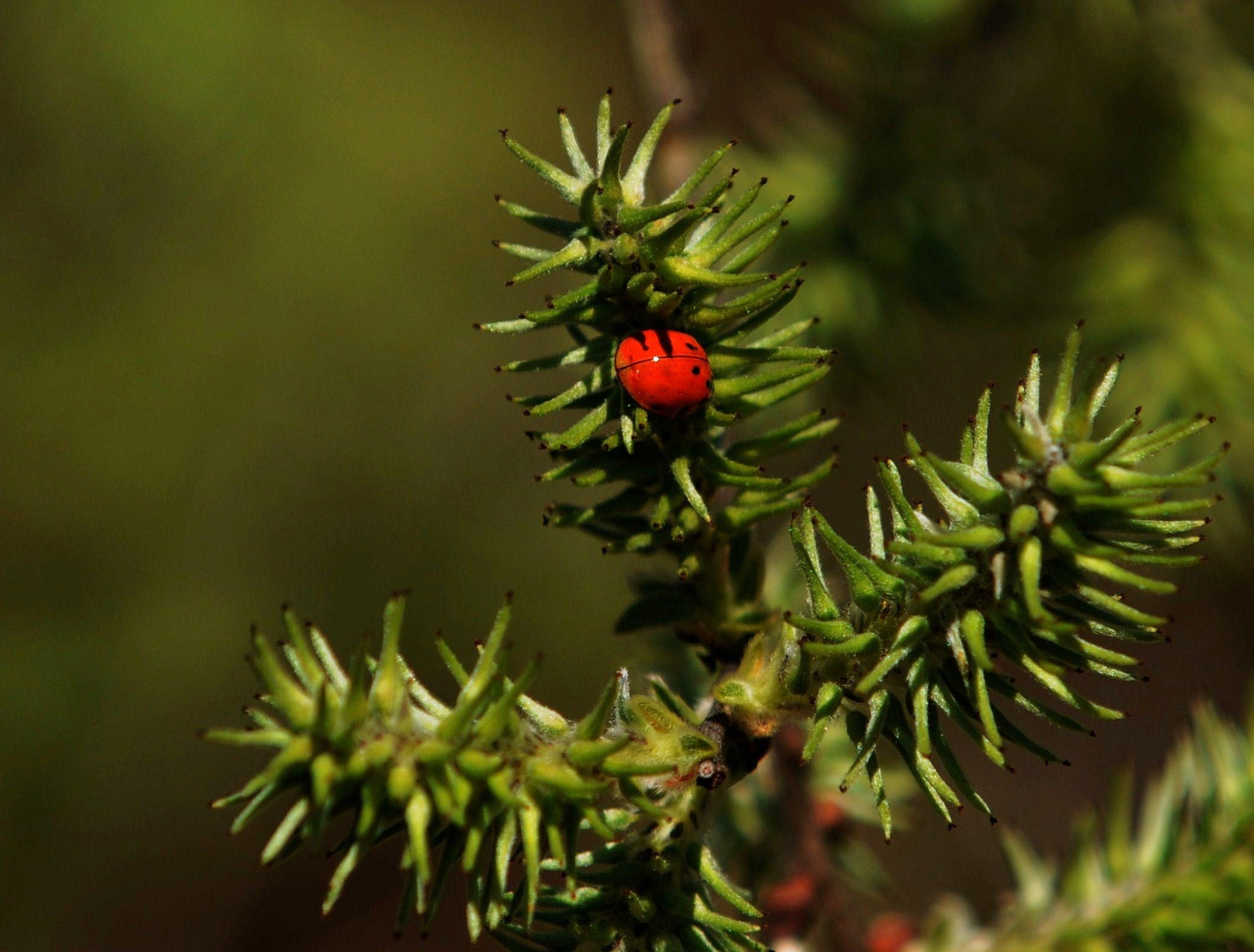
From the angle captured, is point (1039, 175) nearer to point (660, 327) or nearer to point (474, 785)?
point (660, 327)

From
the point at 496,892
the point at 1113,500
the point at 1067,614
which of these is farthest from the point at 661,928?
the point at 1113,500

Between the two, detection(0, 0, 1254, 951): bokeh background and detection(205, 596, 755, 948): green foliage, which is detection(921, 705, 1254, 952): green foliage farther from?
detection(0, 0, 1254, 951): bokeh background

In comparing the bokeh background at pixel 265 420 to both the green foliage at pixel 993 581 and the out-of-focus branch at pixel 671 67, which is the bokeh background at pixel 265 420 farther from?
the green foliage at pixel 993 581

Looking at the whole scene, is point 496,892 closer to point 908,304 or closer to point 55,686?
point 908,304

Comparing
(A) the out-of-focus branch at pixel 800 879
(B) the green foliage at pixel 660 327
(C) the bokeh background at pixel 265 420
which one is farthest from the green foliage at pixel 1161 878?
(C) the bokeh background at pixel 265 420

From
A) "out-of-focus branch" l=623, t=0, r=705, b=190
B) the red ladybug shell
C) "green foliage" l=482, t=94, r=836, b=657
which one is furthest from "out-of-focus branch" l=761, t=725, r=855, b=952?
"out-of-focus branch" l=623, t=0, r=705, b=190

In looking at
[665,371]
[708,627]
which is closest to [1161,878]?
[708,627]
